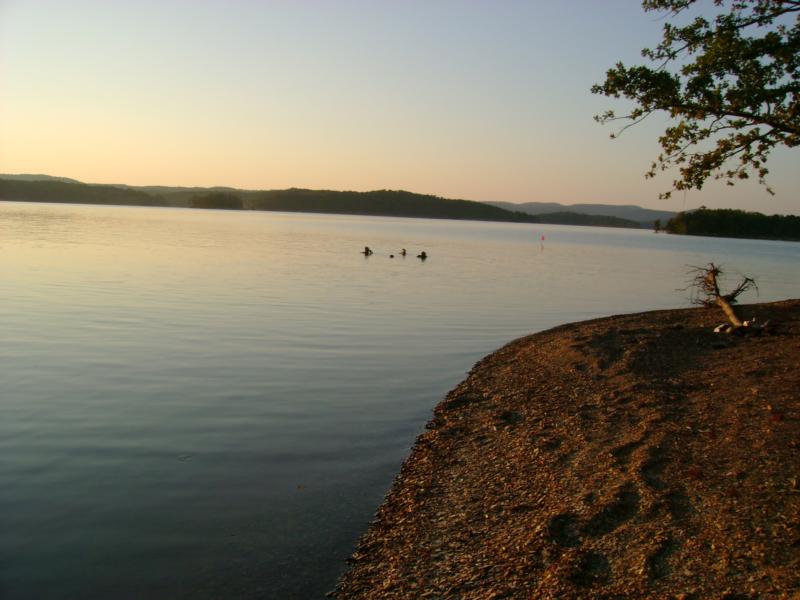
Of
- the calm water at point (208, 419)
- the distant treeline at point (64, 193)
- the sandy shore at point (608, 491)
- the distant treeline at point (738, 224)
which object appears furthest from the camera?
the distant treeline at point (64, 193)

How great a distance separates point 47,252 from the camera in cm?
3506

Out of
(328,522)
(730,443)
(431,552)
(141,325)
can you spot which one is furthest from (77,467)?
(141,325)

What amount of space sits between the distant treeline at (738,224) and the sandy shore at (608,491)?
539 feet

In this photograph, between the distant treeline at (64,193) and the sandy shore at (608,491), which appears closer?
the sandy shore at (608,491)

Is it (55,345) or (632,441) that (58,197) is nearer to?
(55,345)

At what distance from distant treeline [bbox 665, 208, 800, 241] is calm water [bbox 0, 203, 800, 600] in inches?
5941

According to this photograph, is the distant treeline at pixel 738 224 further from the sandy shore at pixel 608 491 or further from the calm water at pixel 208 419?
the sandy shore at pixel 608 491

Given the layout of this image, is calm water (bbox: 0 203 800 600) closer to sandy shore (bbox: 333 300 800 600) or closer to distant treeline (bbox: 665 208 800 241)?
sandy shore (bbox: 333 300 800 600)

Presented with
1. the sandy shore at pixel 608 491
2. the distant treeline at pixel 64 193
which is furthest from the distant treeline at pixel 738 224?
the distant treeline at pixel 64 193

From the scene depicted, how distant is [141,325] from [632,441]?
540 inches

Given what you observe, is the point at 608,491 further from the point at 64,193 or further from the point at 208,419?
the point at 64,193

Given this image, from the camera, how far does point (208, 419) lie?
977 centimetres

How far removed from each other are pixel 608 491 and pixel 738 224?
17146cm

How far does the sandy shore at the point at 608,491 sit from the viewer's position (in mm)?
4855
